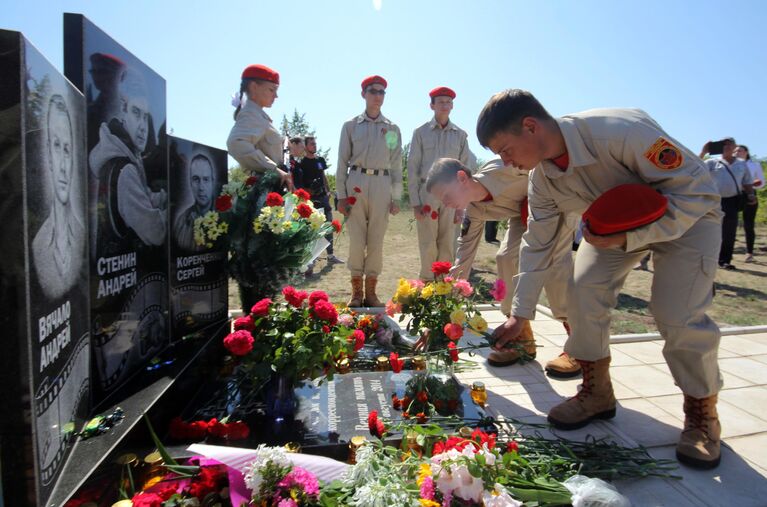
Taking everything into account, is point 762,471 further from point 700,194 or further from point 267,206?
point 267,206

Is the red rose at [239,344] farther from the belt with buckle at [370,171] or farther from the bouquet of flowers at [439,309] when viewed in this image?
the belt with buckle at [370,171]

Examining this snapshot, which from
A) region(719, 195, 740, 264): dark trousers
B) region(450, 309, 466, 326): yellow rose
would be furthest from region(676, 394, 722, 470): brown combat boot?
region(719, 195, 740, 264): dark trousers

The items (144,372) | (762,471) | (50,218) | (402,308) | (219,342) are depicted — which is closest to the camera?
(50,218)

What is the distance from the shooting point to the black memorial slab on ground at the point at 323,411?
6.90 feet

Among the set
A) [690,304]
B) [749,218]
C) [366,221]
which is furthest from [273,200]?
[749,218]

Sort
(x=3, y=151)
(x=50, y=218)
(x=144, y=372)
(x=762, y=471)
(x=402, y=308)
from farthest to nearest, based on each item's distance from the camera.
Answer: (x=402, y=308), (x=144, y=372), (x=762, y=471), (x=50, y=218), (x=3, y=151)

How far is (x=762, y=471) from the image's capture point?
2137 mm

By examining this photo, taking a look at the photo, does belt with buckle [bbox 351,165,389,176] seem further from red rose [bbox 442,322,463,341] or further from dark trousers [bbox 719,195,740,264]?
dark trousers [bbox 719,195,740,264]

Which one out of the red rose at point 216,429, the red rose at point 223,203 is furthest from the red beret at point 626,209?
the red rose at point 223,203

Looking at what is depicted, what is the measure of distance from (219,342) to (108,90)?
167 centimetres

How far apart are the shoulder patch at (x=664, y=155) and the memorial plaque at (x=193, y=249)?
2.63 meters

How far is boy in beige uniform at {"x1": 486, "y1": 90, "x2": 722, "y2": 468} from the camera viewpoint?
86.4 inches

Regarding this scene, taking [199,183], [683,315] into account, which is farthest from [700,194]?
[199,183]

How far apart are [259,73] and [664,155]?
9.41 ft
